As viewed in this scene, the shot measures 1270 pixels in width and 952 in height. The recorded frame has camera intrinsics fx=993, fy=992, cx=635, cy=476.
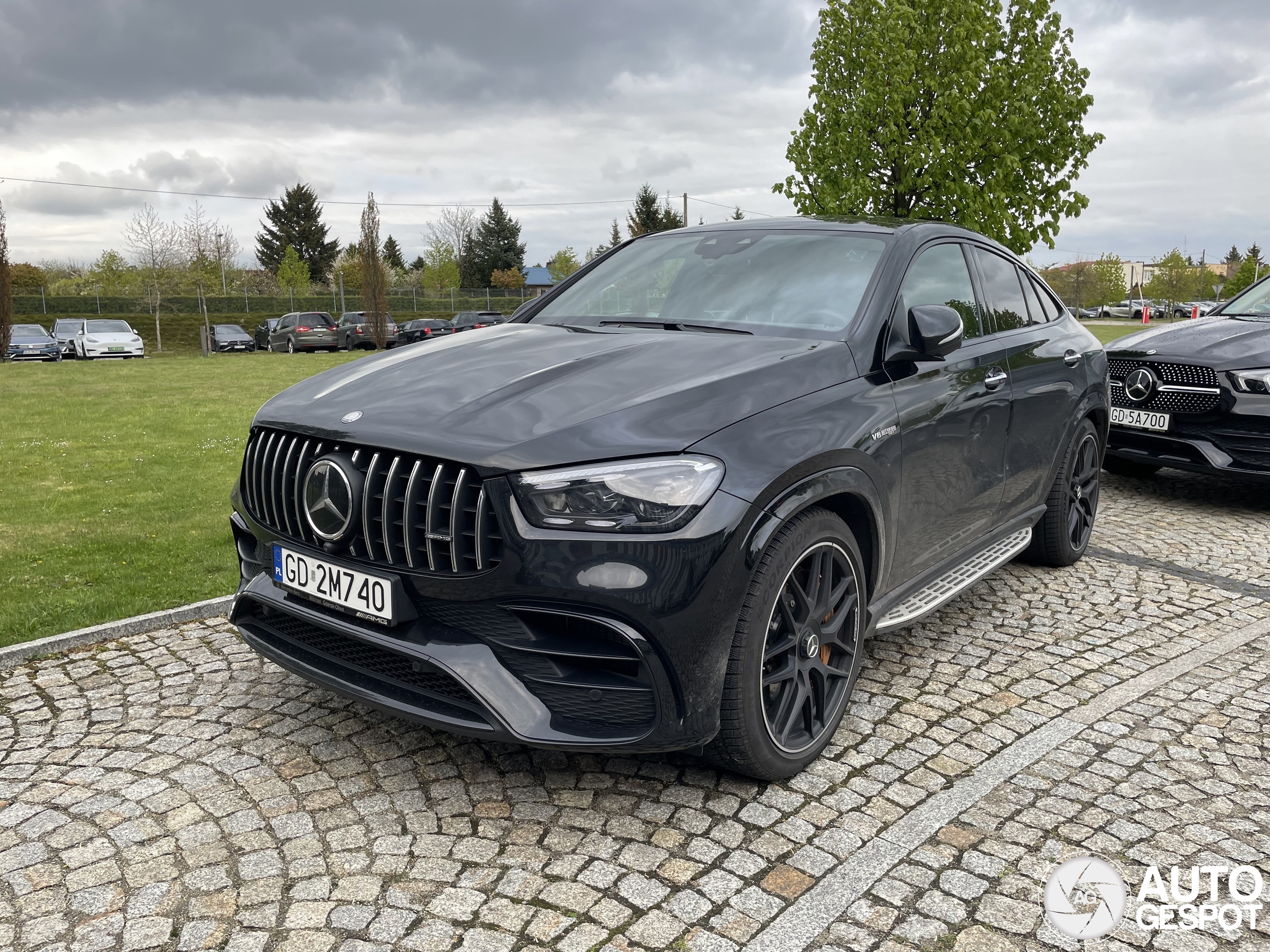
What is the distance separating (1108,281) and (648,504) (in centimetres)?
9160

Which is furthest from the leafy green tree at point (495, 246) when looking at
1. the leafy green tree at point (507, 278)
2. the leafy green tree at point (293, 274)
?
the leafy green tree at point (293, 274)

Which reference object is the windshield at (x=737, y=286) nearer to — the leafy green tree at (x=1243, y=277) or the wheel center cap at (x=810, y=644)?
the wheel center cap at (x=810, y=644)

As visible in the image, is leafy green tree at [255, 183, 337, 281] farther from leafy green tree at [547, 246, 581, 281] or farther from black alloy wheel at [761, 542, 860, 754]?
black alloy wheel at [761, 542, 860, 754]

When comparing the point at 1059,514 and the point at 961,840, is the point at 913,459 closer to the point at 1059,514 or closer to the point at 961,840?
the point at 961,840

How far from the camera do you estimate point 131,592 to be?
5082mm

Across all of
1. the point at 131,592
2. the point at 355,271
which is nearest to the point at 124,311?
the point at 355,271

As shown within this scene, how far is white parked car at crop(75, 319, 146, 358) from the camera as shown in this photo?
31.8 meters

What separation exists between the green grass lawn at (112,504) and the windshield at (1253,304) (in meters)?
7.87

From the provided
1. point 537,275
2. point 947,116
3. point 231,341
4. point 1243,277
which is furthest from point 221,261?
point 1243,277

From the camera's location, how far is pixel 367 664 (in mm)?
3010

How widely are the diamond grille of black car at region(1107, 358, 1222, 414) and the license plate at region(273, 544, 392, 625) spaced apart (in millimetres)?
5912

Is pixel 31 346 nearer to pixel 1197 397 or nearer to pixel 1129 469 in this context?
pixel 1129 469

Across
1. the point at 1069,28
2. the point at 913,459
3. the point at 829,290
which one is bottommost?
the point at 913,459

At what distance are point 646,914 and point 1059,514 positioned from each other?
3.76 m
